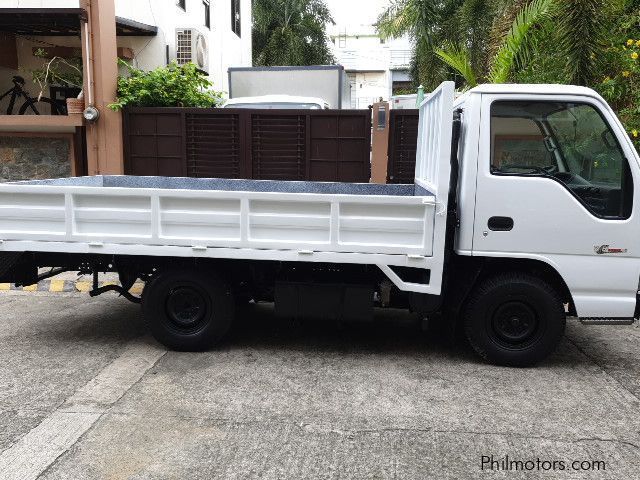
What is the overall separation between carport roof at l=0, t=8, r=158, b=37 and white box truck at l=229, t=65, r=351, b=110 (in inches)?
76.7

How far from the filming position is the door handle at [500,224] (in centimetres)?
471

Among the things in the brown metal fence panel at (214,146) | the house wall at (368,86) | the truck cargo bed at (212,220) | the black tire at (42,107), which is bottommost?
the truck cargo bed at (212,220)

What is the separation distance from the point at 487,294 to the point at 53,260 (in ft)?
12.2

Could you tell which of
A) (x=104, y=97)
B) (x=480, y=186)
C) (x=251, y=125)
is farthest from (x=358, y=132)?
(x=480, y=186)

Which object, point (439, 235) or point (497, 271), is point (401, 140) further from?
point (439, 235)

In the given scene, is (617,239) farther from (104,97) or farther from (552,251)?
(104,97)

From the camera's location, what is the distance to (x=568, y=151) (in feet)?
15.4

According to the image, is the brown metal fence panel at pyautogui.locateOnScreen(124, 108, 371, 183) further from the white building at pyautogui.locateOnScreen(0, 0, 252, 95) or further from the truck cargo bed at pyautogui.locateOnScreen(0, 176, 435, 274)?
the truck cargo bed at pyautogui.locateOnScreen(0, 176, 435, 274)

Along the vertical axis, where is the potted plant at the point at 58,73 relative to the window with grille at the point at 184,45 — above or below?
below

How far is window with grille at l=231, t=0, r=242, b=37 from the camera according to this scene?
712 inches

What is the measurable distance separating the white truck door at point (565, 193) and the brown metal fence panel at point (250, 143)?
4.59 meters

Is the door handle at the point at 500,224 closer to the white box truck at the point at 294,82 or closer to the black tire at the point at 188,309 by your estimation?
the black tire at the point at 188,309

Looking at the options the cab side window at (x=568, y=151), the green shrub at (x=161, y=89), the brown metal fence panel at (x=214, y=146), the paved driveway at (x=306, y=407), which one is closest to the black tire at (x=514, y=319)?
the paved driveway at (x=306, y=407)

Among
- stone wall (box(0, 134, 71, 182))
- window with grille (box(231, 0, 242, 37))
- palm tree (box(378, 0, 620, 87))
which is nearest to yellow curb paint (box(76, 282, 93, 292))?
stone wall (box(0, 134, 71, 182))
